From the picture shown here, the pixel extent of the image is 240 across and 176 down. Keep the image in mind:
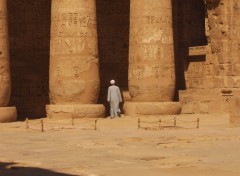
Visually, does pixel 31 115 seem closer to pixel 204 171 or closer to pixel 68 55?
pixel 68 55

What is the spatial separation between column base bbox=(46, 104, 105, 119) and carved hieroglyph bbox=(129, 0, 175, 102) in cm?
185

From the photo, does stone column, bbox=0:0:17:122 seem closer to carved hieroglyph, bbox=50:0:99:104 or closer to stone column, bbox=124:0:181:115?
carved hieroglyph, bbox=50:0:99:104

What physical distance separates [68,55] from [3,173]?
12.8 m

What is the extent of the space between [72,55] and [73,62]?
0.24 metres

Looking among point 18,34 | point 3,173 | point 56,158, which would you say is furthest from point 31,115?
point 3,173

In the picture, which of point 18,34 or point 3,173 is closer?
point 3,173

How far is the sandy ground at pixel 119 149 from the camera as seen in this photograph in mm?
9305

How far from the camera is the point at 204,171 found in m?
9.12

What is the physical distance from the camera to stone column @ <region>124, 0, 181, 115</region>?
73.5 feet

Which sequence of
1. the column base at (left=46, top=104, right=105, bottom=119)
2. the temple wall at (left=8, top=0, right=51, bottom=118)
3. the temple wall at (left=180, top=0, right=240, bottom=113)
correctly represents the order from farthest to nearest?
the temple wall at (left=8, top=0, right=51, bottom=118) → the temple wall at (left=180, top=0, right=240, bottom=113) → the column base at (left=46, top=104, right=105, bottom=119)

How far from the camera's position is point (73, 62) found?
21.4 meters

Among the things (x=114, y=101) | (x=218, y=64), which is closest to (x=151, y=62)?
(x=114, y=101)

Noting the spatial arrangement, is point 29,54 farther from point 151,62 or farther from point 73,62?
point 151,62

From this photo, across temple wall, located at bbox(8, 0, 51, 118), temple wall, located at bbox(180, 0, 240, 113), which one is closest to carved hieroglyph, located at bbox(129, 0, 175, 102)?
temple wall, located at bbox(180, 0, 240, 113)
